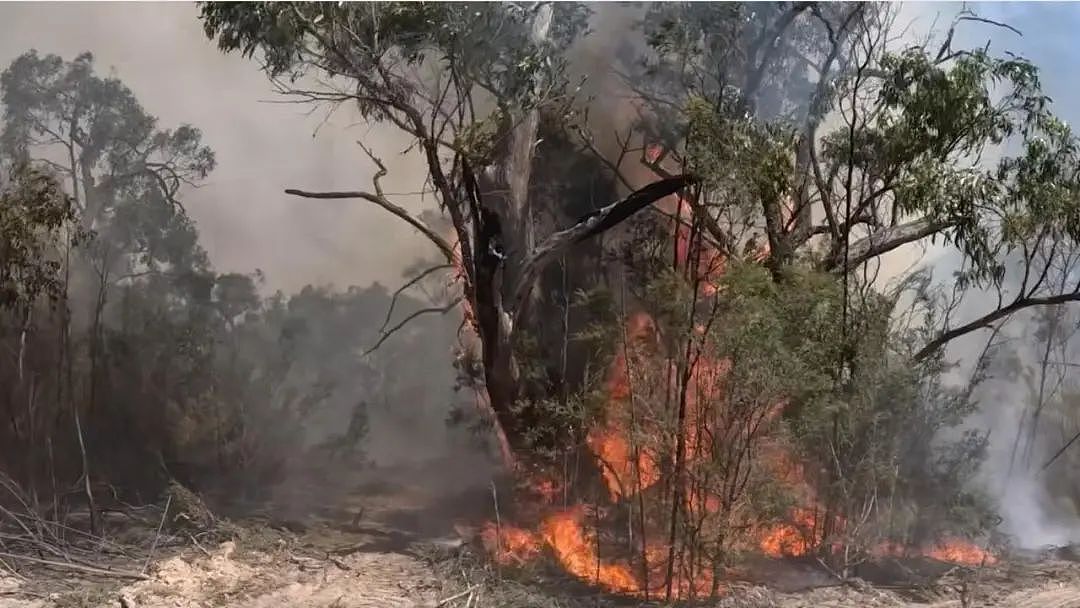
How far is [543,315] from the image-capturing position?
5.15m

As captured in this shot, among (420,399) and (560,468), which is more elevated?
(420,399)

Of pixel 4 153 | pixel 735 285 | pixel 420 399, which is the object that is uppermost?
pixel 4 153

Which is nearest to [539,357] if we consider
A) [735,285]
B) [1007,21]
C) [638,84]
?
[735,285]

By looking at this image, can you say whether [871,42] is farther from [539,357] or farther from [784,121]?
[539,357]

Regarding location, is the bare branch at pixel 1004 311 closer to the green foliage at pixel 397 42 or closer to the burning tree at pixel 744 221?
the burning tree at pixel 744 221

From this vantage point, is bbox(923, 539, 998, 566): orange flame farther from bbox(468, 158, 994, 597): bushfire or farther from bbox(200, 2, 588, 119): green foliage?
bbox(200, 2, 588, 119): green foliage

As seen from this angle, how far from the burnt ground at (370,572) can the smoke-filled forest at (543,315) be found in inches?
0.7

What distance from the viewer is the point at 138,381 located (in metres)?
5.41

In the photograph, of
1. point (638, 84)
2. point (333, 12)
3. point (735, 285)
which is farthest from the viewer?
point (638, 84)

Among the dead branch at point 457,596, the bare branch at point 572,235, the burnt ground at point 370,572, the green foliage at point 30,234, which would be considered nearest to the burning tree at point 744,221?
the bare branch at point 572,235

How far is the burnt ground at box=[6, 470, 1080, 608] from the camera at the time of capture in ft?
16.2

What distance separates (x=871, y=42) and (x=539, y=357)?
2.55 m

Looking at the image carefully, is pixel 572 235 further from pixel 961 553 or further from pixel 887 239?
pixel 961 553

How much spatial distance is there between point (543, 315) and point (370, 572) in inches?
70.3
